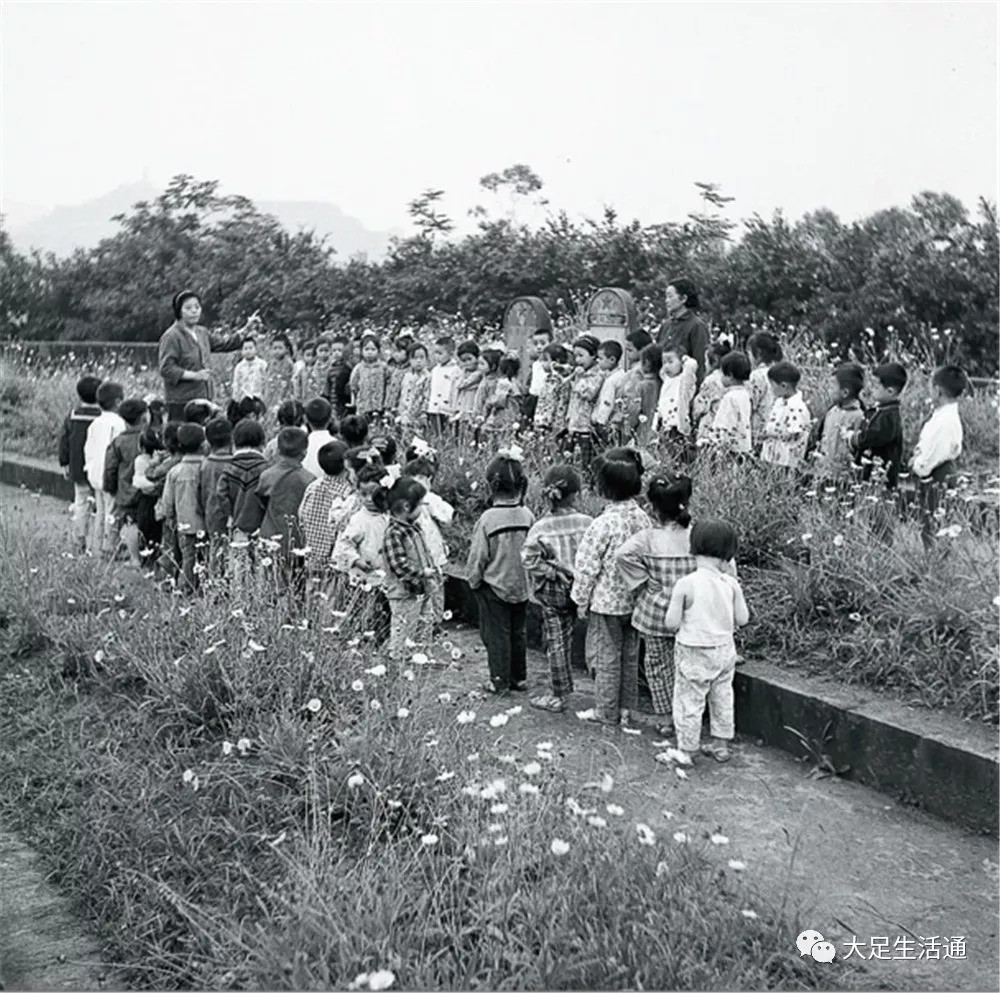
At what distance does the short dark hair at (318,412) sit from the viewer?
25.7 ft

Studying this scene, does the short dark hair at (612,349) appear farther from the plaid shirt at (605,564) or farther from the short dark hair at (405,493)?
the plaid shirt at (605,564)

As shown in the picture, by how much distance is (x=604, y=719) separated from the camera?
5.70m

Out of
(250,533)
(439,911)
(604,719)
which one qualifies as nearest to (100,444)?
(250,533)

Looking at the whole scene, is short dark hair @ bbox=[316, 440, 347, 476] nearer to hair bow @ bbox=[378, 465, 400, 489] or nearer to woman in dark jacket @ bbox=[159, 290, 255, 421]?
hair bow @ bbox=[378, 465, 400, 489]

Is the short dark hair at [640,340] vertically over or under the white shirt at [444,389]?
over

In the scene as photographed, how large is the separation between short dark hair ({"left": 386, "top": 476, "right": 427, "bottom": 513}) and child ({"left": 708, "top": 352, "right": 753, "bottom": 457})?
2.55 m

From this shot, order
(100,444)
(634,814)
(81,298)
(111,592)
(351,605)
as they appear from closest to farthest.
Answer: (634,814)
(351,605)
(111,592)
(100,444)
(81,298)

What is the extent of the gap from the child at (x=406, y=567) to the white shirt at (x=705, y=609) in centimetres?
143

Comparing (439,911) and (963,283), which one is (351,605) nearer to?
(439,911)

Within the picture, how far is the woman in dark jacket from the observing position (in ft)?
31.7

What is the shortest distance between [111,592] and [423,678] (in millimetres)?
2246

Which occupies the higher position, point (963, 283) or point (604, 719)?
point (963, 283)

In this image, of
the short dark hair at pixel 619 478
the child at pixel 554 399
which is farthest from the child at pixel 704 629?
the child at pixel 554 399

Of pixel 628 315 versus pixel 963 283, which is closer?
pixel 628 315
